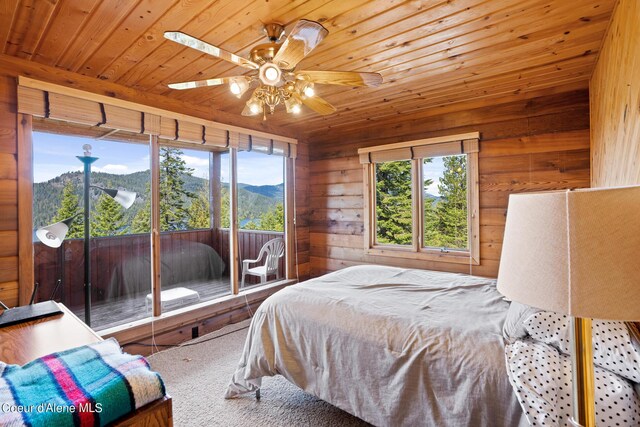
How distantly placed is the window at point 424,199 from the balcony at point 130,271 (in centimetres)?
175

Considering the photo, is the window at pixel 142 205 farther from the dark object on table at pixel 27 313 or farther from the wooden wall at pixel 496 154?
the wooden wall at pixel 496 154

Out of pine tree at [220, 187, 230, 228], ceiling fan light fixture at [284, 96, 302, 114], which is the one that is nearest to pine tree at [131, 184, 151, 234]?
pine tree at [220, 187, 230, 228]

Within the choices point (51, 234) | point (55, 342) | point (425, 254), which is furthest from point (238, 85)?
point (425, 254)

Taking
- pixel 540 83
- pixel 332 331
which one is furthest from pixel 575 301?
pixel 540 83

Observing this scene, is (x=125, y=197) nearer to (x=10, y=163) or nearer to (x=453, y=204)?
(x=10, y=163)

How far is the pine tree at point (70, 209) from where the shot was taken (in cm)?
257

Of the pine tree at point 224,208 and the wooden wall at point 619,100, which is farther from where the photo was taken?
the pine tree at point 224,208

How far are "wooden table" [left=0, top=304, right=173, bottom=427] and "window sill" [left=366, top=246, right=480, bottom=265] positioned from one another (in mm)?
3117

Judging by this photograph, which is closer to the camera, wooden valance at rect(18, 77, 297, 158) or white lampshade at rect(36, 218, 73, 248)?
white lampshade at rect(36, 218, 73, 248)

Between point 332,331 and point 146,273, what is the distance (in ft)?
7.04

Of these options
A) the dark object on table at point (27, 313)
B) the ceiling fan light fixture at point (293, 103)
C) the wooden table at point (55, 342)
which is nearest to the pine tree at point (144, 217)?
the dark object on table at point (27, 313)

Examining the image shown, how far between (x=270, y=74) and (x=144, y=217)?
2055mm

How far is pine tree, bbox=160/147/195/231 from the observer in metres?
3.12

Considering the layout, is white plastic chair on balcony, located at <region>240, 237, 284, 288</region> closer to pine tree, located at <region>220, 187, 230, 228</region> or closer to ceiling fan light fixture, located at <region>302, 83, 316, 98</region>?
pine tree, located at <region>220, 187, 230, 228</region>
